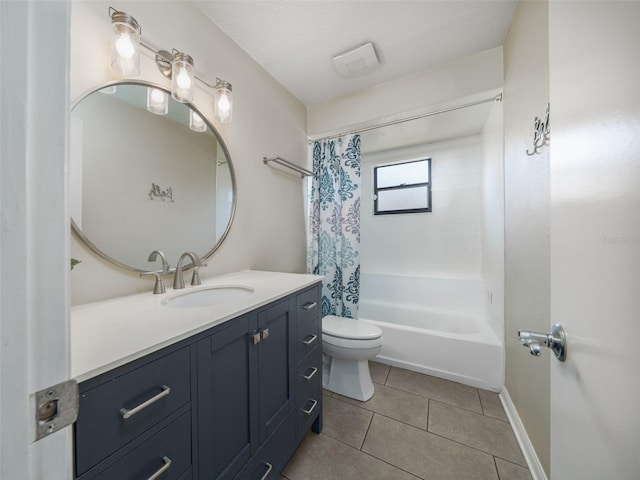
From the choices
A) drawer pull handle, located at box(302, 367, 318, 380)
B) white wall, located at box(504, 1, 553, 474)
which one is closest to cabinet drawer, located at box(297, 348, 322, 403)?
drawer pull handle, located at box(302, 367, 318, 380)

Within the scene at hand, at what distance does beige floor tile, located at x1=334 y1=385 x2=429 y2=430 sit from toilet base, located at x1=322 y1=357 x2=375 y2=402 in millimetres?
37

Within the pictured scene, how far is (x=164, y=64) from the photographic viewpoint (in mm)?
1125

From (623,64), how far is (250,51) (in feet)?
6.23

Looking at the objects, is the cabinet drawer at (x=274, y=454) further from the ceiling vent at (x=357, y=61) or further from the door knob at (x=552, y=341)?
the ceiling vent at (x=357, y=61)

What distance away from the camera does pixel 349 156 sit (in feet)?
6.97

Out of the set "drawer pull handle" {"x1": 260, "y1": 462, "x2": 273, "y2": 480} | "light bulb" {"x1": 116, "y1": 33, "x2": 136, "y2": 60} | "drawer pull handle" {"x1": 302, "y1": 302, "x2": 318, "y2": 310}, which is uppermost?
"light bulb" {"x1": 116, "y1": 33, "x2": 136, "y2": 60}

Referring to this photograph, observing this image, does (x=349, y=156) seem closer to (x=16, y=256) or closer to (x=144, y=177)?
(x=144, y=177)

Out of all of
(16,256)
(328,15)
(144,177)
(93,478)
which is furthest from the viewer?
(328,15)

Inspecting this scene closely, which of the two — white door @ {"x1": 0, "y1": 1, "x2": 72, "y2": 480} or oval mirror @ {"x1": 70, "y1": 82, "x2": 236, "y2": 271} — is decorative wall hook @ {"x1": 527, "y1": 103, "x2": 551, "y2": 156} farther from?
oval mirror @ {"x1": 70, "y1": 82, "x2": 236, "y2": 271}

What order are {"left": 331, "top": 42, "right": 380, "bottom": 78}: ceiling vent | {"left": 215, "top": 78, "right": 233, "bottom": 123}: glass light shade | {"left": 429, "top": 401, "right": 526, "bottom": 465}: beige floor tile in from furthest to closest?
{"left": 331, "top": 42, "right": 380, "bottom": 78}: ceiling vent, {"left": 215, "top": 78, "right": 233, "bottom": 123}: glass light shade, {"left": 429, "top": 401, "right": 526, "bottom": 465}: beige floor tile

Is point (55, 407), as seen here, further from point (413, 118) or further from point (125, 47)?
point (413, 118)

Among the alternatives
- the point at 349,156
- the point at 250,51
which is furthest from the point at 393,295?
the point at 250,51

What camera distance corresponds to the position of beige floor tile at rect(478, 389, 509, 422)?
1.47 m

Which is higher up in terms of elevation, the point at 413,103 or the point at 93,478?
the point at 413,103
